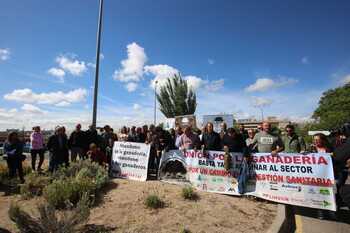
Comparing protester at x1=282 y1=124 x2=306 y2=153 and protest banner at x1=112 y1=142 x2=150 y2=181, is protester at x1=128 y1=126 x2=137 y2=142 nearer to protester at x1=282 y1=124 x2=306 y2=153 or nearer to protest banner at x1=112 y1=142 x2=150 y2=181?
protest banner at x1=112 y1=142 x2=150 y2=181

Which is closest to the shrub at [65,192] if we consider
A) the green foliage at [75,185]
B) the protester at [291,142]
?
the green foliage at [75,185]

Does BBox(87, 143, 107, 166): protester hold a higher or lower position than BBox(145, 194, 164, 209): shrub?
higher

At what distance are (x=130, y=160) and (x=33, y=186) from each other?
286cm

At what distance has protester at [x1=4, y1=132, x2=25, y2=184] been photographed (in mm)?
7543

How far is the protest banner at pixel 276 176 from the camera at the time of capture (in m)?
5.24

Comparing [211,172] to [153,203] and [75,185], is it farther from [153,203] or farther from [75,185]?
[75,185]

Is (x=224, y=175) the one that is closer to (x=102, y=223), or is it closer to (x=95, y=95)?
(x=102, y=223)

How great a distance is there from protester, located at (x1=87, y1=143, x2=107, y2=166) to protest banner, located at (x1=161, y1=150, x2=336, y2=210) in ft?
10.2

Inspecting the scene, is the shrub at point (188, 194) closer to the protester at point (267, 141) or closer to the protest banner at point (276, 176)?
the protest banner at point (276, 176)

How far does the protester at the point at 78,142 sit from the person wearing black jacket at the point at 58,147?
0.20m

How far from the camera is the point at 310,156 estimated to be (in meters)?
5.41

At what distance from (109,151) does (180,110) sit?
24624mm

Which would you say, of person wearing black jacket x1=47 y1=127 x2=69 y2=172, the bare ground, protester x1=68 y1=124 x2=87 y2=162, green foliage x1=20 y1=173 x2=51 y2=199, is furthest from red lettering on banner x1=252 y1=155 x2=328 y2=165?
person wearing black jacket x1=47 y1=127 x2=69 y2=172

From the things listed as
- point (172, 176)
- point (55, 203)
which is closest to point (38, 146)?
point (55, 203)
